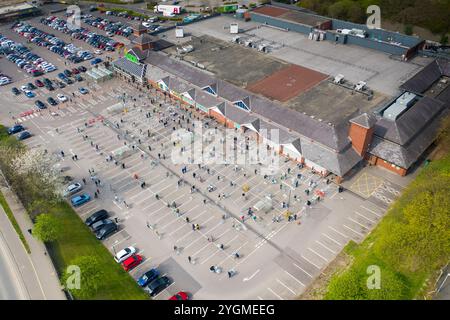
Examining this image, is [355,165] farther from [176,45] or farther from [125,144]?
[176,45]

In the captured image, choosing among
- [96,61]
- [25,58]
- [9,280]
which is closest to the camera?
[9,280]

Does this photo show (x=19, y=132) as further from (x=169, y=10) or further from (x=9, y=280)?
(x=169, y=10)

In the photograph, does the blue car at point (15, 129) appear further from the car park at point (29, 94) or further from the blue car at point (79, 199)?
the blue car at point (79, 199)

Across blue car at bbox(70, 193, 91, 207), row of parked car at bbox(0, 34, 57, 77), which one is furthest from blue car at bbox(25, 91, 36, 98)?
blue car at bbox(70, 193, 91, 207)

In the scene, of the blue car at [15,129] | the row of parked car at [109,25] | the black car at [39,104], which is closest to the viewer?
the blue car at [15,129]

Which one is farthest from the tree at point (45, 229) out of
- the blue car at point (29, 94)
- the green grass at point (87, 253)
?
the blue car at point (29, 94)

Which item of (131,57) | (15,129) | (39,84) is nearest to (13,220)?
(15,129)
